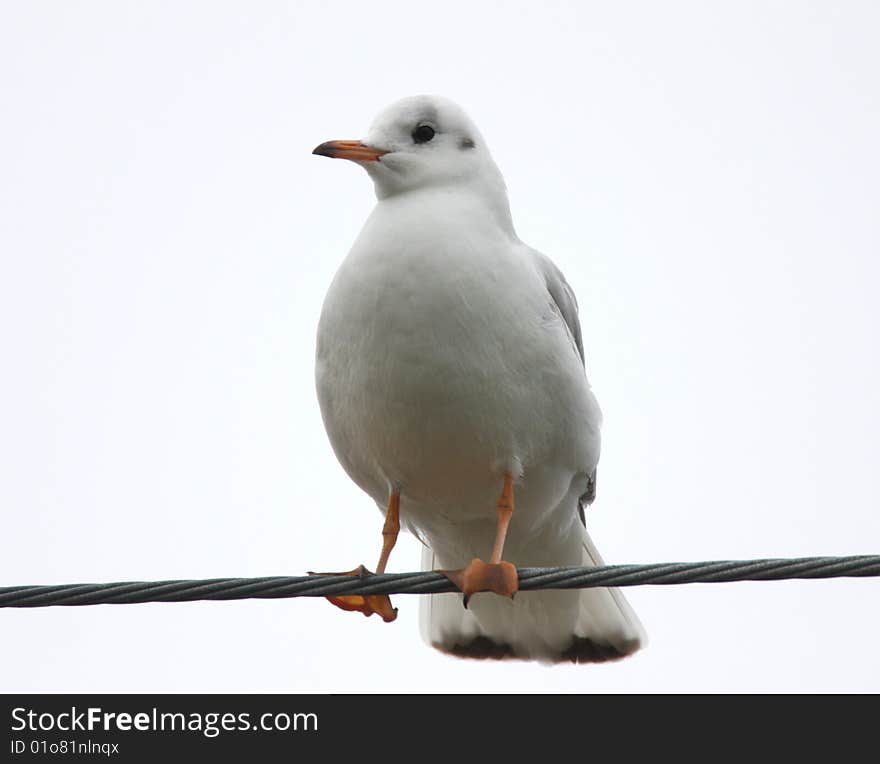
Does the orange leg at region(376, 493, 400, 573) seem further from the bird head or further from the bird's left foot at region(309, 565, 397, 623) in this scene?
the bird head

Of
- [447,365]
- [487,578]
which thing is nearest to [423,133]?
[447,365]

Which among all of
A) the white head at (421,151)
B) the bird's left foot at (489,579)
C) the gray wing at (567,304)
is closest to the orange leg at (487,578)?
the bird's left foot at (489,579)

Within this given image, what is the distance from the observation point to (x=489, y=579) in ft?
18.2

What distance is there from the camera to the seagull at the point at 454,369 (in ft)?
18.8

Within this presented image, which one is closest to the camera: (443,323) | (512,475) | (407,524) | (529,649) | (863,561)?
(863,561)

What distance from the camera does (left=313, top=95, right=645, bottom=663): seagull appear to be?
5742 millimetres

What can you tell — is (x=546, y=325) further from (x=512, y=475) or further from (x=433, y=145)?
(x=433, y=145)

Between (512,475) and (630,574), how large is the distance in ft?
5.05

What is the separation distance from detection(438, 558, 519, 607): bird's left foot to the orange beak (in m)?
1.93

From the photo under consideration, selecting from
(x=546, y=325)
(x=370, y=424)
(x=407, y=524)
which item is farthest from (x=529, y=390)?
(x=407, y=524)

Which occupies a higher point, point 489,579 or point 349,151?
point 349,151

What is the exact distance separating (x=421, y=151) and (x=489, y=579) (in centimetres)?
200

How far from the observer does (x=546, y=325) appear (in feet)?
19.6

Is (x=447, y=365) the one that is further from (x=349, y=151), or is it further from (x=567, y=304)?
(x=349, y=151)
